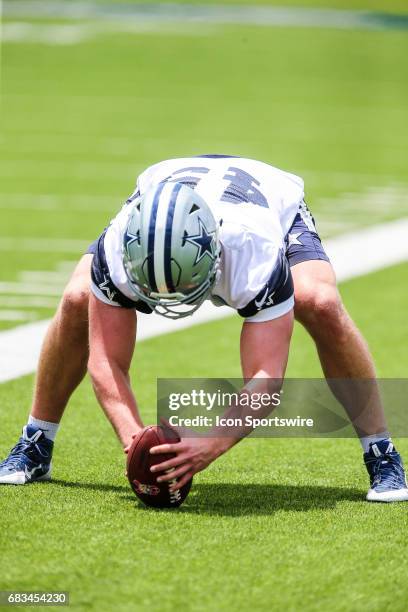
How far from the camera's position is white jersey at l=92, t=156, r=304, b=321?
17.9 ft

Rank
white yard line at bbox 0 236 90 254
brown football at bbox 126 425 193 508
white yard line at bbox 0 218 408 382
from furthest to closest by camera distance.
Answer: white yard line at bbox 0 236 90 254, white yard line at bbox 0 218 408 382, brown football at bbox 126 425 193 508

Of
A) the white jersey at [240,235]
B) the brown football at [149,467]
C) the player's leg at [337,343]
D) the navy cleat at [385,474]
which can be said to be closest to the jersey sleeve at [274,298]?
the white jersey at [240,235]

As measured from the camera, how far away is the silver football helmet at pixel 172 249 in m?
5.27

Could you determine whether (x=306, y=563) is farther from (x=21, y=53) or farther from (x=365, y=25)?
(x=365, y=25)

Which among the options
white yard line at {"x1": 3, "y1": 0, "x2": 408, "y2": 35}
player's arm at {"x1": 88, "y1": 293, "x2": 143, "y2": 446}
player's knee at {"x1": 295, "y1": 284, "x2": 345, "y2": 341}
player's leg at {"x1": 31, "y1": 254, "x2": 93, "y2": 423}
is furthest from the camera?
white yard line at {"x1": 3, "y1": 0, "x2": 408, "y2": 35}

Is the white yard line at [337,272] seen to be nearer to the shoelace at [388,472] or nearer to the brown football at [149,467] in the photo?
the brown football at [149,467]

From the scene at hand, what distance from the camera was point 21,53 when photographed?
34.1 m

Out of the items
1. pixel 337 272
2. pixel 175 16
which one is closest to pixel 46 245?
pixel 337 272

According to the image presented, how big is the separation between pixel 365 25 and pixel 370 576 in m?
36.6

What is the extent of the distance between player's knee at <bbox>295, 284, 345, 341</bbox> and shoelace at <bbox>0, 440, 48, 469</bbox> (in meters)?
1.43

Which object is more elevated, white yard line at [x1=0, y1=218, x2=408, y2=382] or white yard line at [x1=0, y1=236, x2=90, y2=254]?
white yard line at [x1=0, y1=218, x2=408, y2=382]

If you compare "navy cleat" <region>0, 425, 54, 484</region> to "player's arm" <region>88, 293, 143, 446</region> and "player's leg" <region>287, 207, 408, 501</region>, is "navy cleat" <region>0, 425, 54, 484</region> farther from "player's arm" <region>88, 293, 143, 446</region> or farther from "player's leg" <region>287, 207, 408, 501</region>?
"player's leg" <region>287, 207, 408, 501</region>

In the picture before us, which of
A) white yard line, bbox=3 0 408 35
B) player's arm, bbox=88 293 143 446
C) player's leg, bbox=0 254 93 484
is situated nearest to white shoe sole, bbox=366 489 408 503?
player's arm, bbox=88 293 143 446

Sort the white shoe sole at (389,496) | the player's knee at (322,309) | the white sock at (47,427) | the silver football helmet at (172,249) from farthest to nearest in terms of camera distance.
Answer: the white sock at (47,427)
the white shoe sole at (389,496)
the player's knee at (322,309)
the silver football helmet at (172,249)
